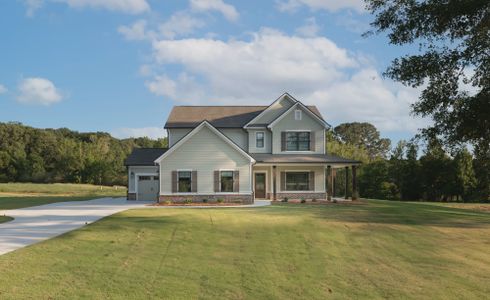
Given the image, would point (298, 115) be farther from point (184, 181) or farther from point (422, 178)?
point (422, 178)

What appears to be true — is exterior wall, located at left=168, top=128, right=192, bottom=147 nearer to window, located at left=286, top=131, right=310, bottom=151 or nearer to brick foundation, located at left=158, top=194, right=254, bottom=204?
brick foundation, located at left=158, top=194, right=254, bottom=204

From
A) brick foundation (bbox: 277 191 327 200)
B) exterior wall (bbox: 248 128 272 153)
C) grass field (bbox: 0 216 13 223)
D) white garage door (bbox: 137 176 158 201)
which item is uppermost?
exterior wall (bbox: 248 128 272 153)

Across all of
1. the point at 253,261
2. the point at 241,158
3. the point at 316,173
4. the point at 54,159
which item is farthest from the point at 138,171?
the point at 54,159

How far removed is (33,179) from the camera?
7412 cm

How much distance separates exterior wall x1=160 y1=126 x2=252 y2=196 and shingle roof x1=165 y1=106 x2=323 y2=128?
583cm

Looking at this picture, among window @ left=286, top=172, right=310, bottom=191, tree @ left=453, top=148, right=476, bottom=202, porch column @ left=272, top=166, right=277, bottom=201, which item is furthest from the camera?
tree @ left=453, top=148, right=476, bottom=202

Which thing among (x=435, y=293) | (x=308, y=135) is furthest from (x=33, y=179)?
(x=435, y=293)

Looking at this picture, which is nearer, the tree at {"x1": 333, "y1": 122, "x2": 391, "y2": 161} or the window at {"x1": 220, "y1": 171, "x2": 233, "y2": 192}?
the window at {"x1": 220, "y1": 171, "x2": 233, "y2": 192}

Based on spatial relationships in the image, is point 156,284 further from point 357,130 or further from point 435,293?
point 357,130

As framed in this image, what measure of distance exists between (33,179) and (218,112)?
4793cm

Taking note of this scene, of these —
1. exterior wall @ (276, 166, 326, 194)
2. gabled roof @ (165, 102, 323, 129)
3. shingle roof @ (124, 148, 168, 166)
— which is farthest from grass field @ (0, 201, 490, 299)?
gabled roof @ (165, 102, 323, 129)

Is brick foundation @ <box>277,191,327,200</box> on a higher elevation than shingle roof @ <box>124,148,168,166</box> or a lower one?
lower

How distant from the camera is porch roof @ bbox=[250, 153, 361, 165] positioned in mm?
32562

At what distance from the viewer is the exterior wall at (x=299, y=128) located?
35.2m
